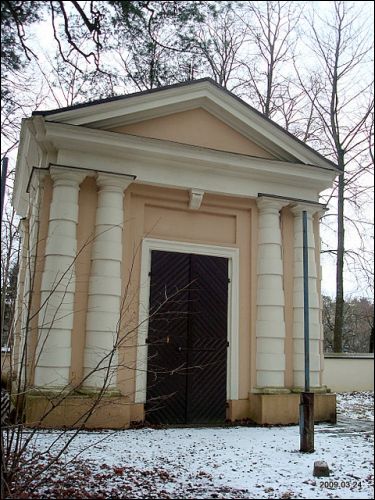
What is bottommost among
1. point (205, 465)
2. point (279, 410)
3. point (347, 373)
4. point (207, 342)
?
point (205, 465)

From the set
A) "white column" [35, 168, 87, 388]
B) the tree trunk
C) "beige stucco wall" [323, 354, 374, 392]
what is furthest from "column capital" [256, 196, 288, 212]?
the tree trunk

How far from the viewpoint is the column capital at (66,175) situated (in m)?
8.02

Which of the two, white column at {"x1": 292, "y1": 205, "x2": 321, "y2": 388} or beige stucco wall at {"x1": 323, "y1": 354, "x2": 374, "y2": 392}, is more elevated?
white column at {"x1": 292, "y1": 205, "x2": 321, "y2": 388}

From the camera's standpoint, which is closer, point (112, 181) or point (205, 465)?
point (205, 465)

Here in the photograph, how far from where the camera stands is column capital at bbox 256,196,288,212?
916cm

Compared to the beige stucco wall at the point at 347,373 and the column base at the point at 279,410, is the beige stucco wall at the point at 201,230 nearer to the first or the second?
the column base at the point at 279,410

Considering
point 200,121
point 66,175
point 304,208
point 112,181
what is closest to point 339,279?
point 304,208

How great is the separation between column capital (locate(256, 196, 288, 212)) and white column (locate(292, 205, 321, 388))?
35 centimetres

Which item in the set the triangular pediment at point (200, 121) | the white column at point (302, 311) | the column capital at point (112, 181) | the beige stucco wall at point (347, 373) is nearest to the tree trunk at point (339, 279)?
the beige stucco wall at point (347, 373)

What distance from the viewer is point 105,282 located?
793cm

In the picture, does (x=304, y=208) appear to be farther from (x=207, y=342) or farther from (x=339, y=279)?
(x=339, y=279)

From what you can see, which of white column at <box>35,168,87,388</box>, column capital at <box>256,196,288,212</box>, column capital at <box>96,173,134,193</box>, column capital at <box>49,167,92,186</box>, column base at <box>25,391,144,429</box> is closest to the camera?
column base at <box>25,391,144,429</box>

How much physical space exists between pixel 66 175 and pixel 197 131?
244 centimetres

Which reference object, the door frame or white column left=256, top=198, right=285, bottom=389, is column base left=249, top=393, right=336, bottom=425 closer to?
white column left=256, top=198, right=285, bottom=389
